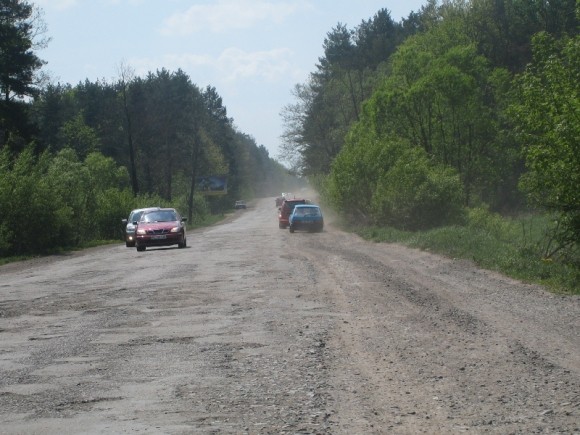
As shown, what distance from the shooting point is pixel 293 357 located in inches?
394

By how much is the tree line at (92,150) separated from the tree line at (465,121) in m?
15.1

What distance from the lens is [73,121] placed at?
95.9 metres

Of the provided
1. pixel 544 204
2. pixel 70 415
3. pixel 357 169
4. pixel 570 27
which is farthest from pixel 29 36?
pixel 70 415

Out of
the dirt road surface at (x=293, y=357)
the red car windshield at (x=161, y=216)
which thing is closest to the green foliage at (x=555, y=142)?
the dirt road surface at (x=293, y=357)

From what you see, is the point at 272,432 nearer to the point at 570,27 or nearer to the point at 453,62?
the point at 453,62

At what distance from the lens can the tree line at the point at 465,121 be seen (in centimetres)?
1995

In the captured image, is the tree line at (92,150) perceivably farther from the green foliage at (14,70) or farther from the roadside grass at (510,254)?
the roadside grass at (510,254)

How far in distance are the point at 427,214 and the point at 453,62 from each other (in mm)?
17088

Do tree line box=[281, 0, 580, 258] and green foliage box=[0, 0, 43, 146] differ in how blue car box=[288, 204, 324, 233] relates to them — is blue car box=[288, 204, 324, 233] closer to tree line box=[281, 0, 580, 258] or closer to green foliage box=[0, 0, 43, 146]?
tree line box=[281, 0, 580, 258]

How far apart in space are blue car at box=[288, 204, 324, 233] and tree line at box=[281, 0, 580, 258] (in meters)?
1.70

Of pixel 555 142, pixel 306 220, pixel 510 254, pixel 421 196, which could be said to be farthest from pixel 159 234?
pixel 555 142

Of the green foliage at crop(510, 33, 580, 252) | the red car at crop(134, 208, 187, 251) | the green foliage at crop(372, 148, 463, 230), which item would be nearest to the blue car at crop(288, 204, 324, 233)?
the green foliage at crop(372, 148, 463, 230)

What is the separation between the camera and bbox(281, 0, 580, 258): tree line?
20.0 meters

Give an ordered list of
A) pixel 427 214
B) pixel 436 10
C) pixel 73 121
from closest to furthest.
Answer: pixel 427 214, pixel 436 10, pixel 73 121
